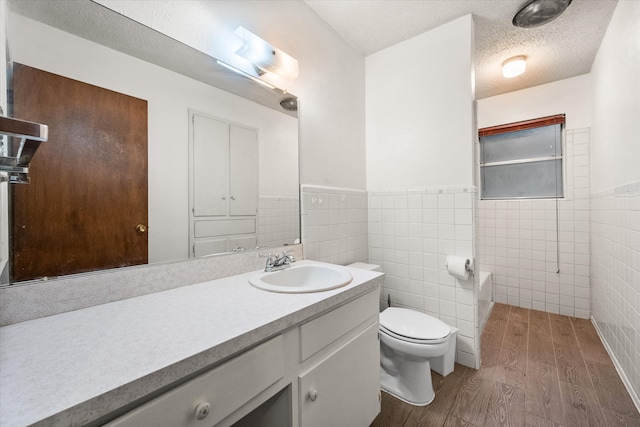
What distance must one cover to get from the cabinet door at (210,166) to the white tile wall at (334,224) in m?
0.54

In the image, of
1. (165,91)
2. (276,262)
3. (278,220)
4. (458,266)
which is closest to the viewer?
(165,91)

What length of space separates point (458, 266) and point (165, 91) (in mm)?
1912

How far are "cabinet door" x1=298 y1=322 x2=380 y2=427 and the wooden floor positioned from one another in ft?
1.14

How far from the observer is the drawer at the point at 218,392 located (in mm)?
535

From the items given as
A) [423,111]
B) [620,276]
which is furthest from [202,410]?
[620,276]

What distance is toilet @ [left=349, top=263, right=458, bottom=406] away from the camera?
145cm

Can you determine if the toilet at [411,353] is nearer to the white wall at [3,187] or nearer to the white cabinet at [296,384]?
the white cabinet at [296,384]

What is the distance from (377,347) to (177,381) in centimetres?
93

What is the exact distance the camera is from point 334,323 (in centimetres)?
100

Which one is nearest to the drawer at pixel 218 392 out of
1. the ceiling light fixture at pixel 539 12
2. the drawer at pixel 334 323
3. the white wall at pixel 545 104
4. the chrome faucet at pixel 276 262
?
the drawer at pixel 334 323

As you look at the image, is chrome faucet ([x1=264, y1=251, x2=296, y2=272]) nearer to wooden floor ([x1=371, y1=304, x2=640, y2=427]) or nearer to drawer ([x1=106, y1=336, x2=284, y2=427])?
drawer ([x1=106, y1=336, x2=284, y2=427])

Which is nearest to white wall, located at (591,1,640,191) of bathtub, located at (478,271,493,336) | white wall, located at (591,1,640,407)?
white wall, located at (591,1,640,407)

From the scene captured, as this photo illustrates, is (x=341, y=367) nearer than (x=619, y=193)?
Yes

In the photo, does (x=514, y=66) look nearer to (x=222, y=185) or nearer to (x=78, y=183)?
(x=222, y=185)
